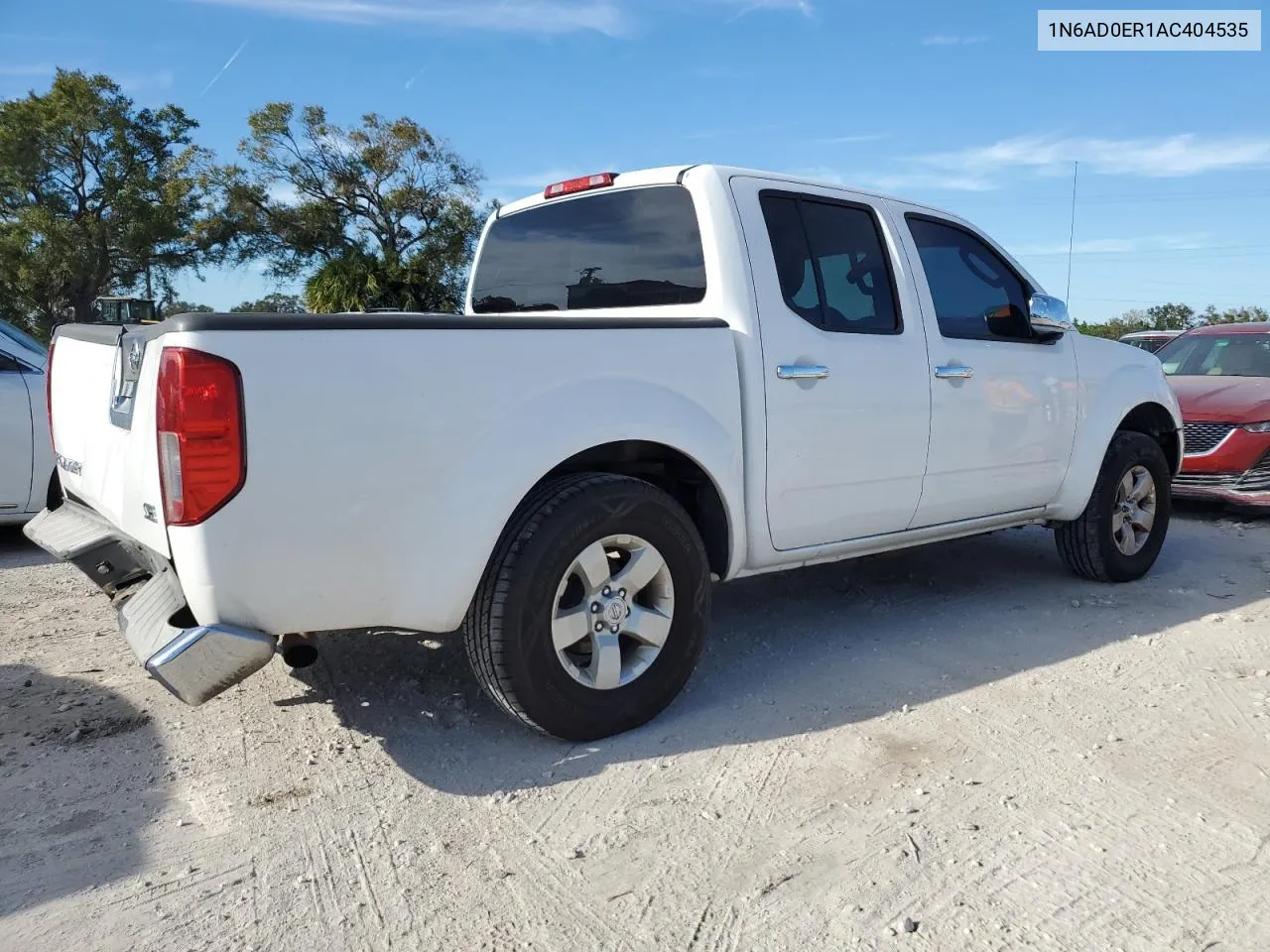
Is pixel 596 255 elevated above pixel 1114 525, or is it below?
above

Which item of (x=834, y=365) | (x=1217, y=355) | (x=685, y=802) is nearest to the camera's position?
(x=685, y=802)

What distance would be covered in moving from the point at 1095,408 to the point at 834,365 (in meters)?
2.02

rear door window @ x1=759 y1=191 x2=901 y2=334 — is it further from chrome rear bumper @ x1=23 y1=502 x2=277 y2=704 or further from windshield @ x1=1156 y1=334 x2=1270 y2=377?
windshield @ x1=1156 y1=334 x2=1270 y2=377

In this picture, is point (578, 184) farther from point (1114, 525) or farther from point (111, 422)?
point (1114, 525)

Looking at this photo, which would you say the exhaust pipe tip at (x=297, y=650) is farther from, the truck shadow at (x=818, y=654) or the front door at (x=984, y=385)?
the front door at (x=984, y=385)

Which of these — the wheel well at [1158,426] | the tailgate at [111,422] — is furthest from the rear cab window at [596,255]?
the wheel well at [1158,426]

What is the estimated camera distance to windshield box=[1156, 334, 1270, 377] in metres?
8.26

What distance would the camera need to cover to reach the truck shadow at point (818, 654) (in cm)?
320

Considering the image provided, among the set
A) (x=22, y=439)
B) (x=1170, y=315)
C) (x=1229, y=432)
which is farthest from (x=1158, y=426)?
(x=1170, y=315)

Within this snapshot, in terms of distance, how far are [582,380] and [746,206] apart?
110 cm

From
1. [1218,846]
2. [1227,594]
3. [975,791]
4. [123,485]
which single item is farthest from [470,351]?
[1227,594]

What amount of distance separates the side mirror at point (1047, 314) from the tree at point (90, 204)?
35.1 m

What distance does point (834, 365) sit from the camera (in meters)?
3.72

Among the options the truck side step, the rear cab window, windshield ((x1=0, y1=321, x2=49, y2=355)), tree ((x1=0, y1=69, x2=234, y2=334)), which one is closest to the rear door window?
the rear cab window
